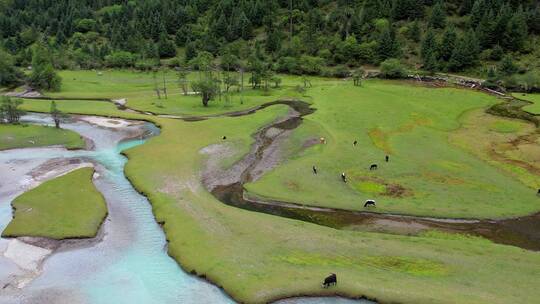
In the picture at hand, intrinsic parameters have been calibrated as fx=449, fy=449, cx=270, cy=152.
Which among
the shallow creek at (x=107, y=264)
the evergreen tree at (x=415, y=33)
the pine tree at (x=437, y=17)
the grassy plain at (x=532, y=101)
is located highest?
the pine tree at (x=437, y=17)

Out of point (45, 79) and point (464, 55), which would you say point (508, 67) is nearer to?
point (464, 55)

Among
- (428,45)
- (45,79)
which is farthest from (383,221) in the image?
(428,45)

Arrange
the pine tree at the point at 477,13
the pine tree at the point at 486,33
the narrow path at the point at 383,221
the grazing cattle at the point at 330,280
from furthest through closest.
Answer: the pine tree at the point at 477,13 < the pine tree at the point at 486,33 < the narrow path at the point at 383,221 < the grazing cattle at the point at 330,280

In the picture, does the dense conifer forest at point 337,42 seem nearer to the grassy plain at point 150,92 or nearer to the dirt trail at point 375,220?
the grassy plain at point 150,92

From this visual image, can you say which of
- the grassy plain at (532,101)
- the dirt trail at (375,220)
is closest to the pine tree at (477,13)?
the grassy plain at (532,101)

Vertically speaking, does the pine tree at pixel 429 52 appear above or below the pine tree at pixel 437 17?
below

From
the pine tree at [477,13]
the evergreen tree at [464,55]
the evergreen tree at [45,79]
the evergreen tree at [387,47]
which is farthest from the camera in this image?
the pine tree at [477,13]

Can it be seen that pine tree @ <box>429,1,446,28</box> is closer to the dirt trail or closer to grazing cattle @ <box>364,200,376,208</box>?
the dirt trail

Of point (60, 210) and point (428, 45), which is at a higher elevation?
point (428, 45)
